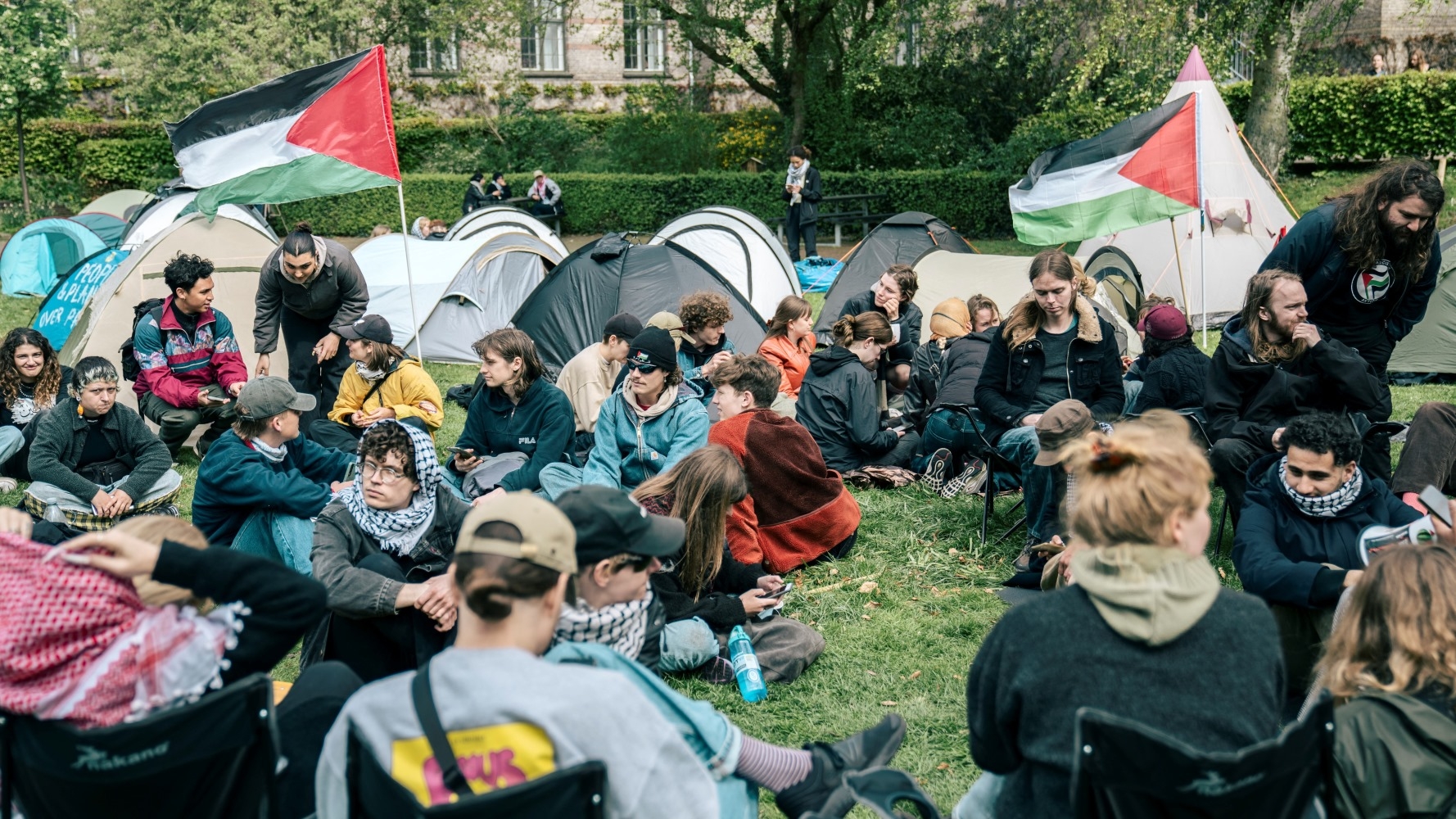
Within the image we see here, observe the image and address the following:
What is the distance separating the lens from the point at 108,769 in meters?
2.26

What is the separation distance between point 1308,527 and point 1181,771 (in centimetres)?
226

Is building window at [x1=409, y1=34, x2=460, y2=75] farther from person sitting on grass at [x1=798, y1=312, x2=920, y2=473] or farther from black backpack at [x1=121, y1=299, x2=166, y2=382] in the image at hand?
person sitting on grass at [x1=798, y1=312, x2=920, y2=473]

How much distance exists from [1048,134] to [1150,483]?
20.3m

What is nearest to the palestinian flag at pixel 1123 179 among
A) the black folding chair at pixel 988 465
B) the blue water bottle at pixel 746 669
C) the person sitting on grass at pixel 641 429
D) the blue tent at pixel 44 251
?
the black folding chair at pixel 988 465

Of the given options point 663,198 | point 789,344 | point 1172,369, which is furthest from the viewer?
point 663,198

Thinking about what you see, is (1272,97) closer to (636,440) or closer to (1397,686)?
(636,440)

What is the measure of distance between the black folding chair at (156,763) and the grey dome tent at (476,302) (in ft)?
29.0


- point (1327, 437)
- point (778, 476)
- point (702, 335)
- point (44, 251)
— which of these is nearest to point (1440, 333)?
point (702, 335)

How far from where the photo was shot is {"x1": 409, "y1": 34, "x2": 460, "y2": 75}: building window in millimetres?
30094

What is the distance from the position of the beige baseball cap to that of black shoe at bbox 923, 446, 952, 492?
4.82m

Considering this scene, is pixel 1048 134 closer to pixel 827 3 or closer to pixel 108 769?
pixel 827 3

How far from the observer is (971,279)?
425 inches

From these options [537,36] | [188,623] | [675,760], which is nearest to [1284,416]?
[675,760]

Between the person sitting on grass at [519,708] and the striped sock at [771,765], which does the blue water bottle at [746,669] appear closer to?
the striped sock at [771,765]
